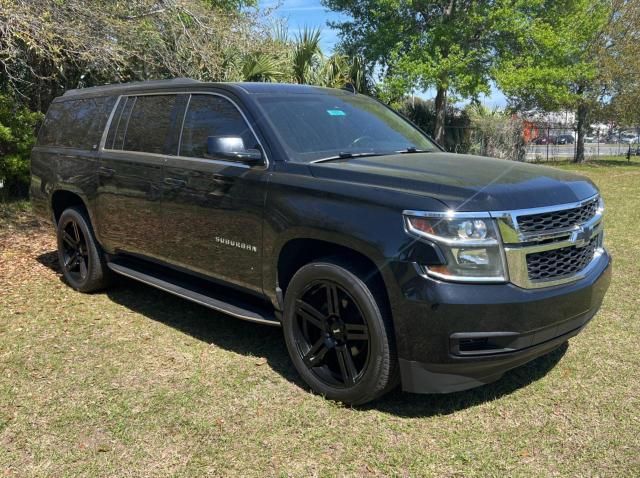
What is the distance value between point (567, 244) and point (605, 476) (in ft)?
3.88

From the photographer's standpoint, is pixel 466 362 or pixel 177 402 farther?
pixel 177 402

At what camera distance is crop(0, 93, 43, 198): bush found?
29.7 ft

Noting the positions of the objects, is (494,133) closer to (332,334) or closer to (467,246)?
(332,334)

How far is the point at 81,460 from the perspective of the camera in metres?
3.04

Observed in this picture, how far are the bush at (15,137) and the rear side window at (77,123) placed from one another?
329 cm

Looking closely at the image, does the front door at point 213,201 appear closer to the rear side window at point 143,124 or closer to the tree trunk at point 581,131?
the rear side window at point 143,124

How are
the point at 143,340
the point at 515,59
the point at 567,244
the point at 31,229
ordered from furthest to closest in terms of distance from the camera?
the point at 515,59 → the point at 31,229 → the point at 143,340 → the point at 567,244

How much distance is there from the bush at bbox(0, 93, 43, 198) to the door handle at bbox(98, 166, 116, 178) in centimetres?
464

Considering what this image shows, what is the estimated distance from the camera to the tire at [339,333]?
10.5ft

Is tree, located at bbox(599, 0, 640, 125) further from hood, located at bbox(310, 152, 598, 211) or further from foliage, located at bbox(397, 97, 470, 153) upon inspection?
hood, located at bbox(310, 152, 598, 211)

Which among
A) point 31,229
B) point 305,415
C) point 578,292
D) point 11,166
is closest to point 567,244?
point 578,292

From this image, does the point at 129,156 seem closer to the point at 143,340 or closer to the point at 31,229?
the point at 143,340

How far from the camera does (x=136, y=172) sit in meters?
Result: 4.74

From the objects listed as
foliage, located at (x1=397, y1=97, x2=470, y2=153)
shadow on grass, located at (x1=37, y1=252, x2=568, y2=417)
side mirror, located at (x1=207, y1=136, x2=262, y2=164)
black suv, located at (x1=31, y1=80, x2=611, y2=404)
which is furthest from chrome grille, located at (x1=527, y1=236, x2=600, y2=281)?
foliage, located at (x1=397, y1=97, x2=470, y2=153)
